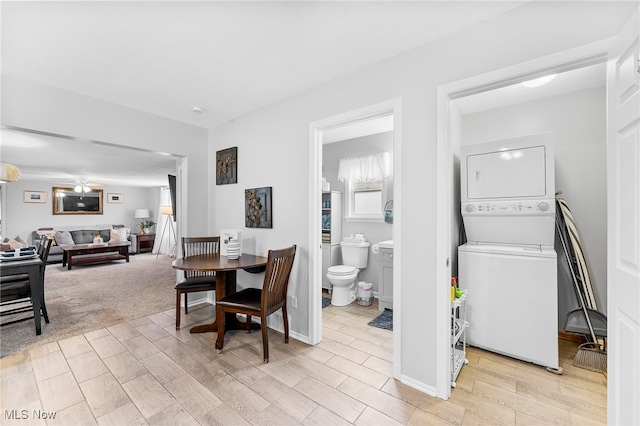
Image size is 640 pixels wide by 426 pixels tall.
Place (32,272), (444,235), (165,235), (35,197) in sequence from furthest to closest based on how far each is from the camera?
(165,235)
(35,197)
(32,272)
(444,235)

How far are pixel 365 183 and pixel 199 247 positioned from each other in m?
2.49

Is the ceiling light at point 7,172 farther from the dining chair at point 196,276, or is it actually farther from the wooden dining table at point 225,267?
the wooden dining table at point 225,267

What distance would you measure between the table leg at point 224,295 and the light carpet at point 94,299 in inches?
42.0

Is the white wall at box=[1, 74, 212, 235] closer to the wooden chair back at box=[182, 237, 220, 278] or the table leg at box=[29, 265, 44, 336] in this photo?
the wooden chair back at box=[182, 237, 220, 278]

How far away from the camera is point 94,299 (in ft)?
12.8

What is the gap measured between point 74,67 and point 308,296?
2758mm

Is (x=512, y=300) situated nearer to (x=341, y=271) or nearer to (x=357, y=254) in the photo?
(x=341, y=271)

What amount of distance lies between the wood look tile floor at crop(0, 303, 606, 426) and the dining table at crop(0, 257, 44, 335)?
1.44 feet

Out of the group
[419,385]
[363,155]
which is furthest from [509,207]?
[363,155]

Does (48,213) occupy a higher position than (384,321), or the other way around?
(48,213)

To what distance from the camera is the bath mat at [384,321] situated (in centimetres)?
289

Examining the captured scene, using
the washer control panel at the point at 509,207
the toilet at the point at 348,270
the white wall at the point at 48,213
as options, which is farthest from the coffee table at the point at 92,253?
the washer control panel at the point at 509,207

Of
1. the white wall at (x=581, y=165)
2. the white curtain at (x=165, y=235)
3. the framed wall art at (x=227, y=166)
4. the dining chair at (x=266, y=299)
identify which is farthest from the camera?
the white curtain at (x=165, y=235)

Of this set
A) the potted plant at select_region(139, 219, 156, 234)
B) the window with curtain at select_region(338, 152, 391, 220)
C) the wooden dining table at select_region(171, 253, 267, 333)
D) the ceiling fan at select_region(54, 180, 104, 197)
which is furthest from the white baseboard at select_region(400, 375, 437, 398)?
the potted plant at select_region(139, 219, 156, 234)
